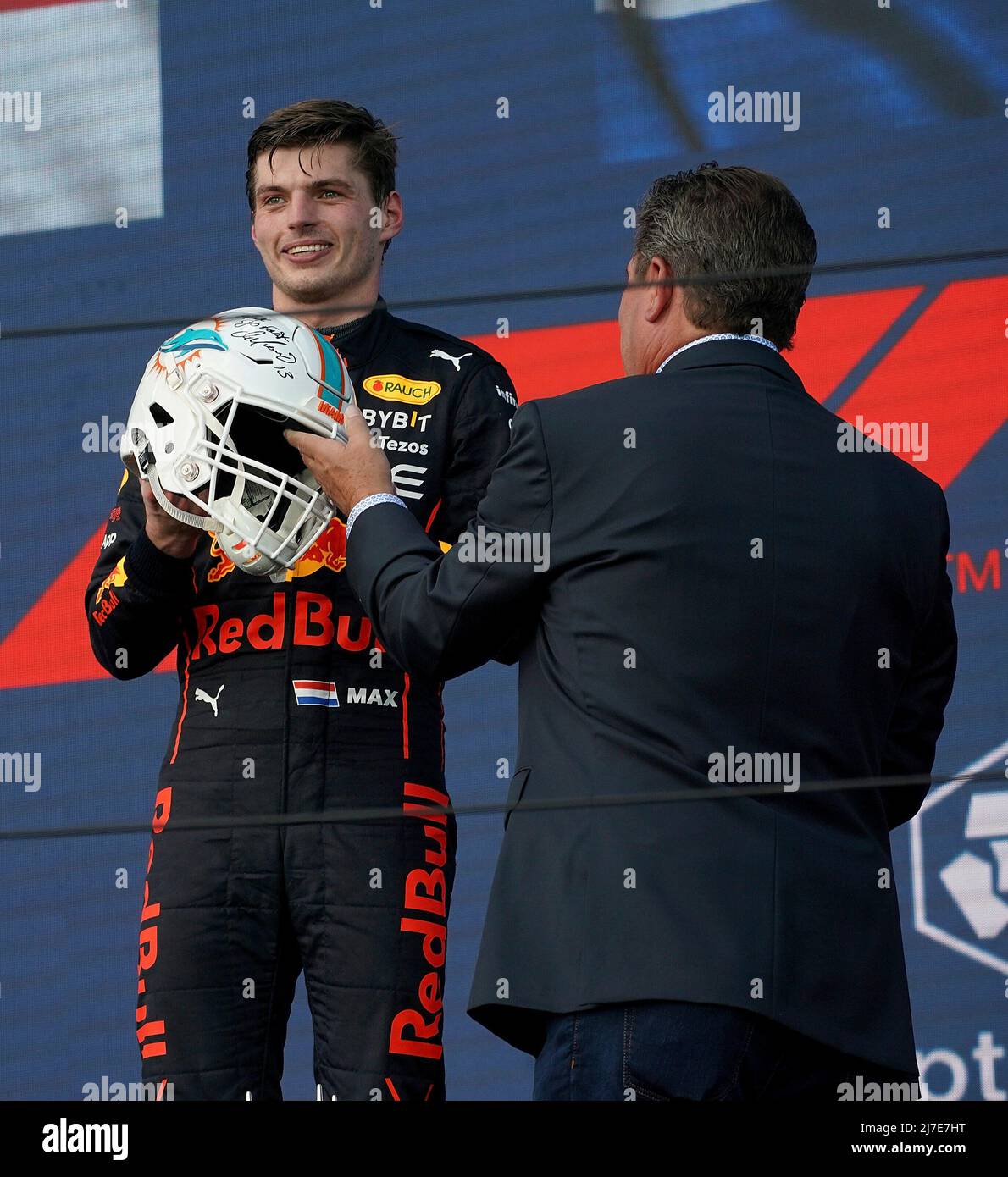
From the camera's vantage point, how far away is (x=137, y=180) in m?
2.75

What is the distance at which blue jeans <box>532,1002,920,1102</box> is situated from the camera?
116cm

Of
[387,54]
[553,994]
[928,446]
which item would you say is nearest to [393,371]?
[553,994]

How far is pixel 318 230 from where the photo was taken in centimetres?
180

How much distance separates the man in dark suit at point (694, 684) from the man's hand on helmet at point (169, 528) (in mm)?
251

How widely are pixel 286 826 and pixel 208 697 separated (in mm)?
150

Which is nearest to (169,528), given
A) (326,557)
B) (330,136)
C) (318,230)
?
(326,557)

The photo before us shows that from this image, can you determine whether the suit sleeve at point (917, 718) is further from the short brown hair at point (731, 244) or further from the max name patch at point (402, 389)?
the max name patch at point (402, 389)

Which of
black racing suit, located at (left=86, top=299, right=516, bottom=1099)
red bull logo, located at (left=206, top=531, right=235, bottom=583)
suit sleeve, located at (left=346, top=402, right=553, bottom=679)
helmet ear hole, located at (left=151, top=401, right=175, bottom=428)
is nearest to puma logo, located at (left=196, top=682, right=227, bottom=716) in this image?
black racing suit, located at (left=86, top=299, right=516, bottom=1099)

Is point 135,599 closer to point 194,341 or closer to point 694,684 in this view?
point 194,341

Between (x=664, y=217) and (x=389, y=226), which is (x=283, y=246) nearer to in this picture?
(x=389, y=226)

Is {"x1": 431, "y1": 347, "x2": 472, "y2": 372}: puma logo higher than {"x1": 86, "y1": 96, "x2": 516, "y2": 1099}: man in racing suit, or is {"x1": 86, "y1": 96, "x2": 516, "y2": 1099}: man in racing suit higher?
{"x1": 431, "y1": 347, "x2": 472, "y2": 372}: puma logo

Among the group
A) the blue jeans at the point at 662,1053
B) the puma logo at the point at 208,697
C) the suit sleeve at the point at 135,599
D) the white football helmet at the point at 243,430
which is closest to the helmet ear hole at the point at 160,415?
the white football helmet at the point at 243,430

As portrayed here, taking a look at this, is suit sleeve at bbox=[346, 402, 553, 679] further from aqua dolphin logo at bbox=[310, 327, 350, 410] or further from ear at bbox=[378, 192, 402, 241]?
ear at bbox=[378, 192, 402, 241]
